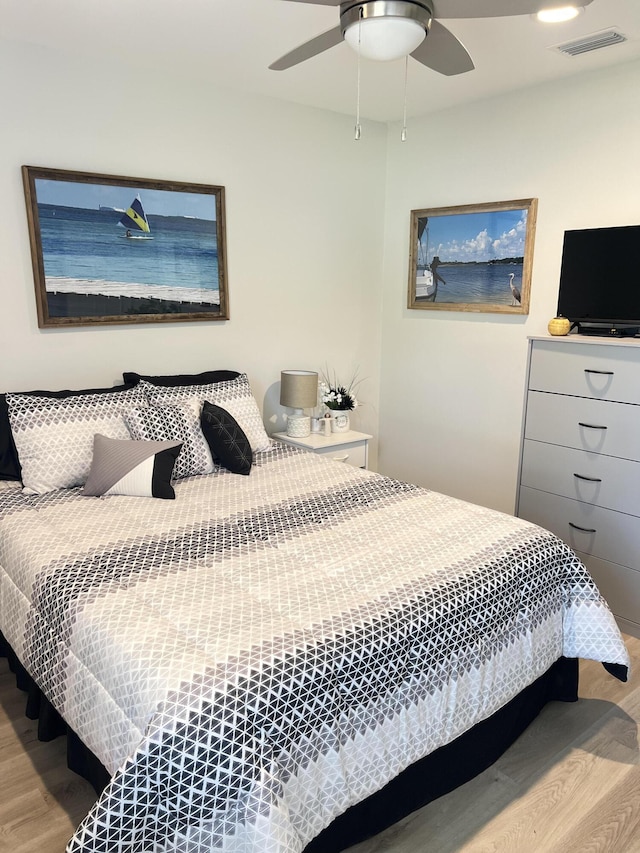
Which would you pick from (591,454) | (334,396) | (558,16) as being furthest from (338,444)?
(558,16)

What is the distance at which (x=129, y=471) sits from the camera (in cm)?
261

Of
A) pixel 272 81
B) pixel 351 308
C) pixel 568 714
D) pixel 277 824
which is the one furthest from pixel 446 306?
pixel 277 824

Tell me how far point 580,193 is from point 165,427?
2.41m

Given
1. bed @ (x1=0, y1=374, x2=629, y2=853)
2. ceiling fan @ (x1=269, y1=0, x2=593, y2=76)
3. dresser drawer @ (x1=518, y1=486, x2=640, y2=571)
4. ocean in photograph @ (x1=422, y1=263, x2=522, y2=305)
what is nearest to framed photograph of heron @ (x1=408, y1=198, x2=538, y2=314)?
ocean in photograph @ (x1=422, y1=263, x2=522, y2=305)

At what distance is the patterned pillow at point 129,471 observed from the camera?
2604 mm

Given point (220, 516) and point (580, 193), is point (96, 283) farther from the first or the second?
point (580, 193)

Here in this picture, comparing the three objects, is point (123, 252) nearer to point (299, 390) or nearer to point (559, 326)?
point (299, 390)

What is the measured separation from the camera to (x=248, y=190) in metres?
3.61

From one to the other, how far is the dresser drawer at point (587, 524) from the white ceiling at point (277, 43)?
207 centimetres

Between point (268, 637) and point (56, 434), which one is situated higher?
point (56, 434)

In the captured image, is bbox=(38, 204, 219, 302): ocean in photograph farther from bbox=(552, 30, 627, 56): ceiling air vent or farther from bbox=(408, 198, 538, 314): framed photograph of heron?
bbox=(552, 30, 627, 56): ceiling air vent

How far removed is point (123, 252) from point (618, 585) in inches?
116

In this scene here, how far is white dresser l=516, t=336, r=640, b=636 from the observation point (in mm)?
2881

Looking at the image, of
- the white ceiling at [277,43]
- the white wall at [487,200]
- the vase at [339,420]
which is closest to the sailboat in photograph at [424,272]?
the white wall at [487,200]
